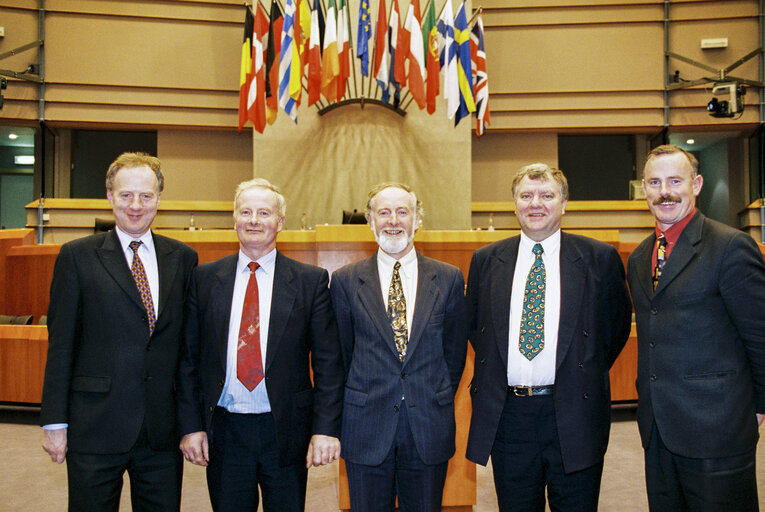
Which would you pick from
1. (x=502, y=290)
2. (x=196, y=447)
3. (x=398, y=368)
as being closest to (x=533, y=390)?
(x=502, y=290)

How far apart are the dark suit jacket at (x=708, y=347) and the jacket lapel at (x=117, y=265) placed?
1.79m

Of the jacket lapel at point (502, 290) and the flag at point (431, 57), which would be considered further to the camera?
the flag at point (431, 57)

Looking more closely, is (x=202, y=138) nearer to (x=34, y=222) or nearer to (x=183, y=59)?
(x=183, y=59)

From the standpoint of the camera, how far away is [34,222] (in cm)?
835

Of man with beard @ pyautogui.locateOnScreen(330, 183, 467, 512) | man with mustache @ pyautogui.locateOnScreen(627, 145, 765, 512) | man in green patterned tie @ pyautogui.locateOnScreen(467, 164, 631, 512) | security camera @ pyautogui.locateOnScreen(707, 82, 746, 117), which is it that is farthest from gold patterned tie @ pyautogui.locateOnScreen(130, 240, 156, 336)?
security camera @ pyautogui.locateOnScreen(707, 82, 746, 117)

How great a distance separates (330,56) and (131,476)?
18.5ft

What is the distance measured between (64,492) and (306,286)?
235 cm

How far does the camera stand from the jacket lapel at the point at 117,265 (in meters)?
1.86

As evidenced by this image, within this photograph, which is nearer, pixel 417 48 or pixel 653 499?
→ pixel 653 499

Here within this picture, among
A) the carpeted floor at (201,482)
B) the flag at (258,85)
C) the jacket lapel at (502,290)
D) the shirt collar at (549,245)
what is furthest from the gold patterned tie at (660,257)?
the flag at (258,85)

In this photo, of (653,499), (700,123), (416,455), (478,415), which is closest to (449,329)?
(478,415)

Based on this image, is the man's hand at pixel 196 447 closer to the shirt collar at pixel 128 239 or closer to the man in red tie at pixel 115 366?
the man in red tie at pixel 115 366

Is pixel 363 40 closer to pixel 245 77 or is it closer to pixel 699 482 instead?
pixel 245 77

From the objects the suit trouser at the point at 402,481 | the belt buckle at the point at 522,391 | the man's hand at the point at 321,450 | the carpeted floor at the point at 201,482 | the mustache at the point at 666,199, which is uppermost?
the mustache at the point at 666,199
